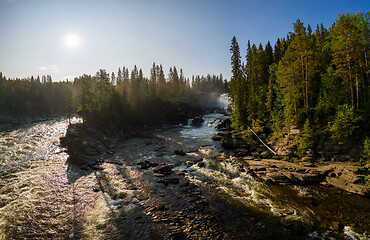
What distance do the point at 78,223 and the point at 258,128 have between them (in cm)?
3532

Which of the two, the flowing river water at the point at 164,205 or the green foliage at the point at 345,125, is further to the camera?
the green foliage at the point at 345,125

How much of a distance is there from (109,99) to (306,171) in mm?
56975

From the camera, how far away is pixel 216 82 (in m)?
164

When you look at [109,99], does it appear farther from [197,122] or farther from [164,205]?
[164,205]

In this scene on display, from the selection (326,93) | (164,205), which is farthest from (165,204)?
(326,93)

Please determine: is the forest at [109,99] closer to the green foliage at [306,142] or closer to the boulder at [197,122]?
the boulder at [197,122]

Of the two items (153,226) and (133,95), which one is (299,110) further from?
(133,95)

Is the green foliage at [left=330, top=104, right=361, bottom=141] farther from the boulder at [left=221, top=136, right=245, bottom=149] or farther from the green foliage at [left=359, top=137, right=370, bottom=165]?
the boulder at [left=221, top=136, right=245, bottom=149]

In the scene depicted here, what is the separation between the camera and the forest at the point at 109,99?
52.2 meters

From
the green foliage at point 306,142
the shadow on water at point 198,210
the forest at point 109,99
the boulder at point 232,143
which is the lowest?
the shadow on water at point 198,210

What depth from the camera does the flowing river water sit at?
484 inches

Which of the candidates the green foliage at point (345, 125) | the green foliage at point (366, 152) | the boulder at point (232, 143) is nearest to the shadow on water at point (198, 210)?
the green foliage at point (366, 152)

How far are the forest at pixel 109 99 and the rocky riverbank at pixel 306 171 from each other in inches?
1747

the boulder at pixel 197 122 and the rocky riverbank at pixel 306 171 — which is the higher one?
the boulder at pixel 197 122
